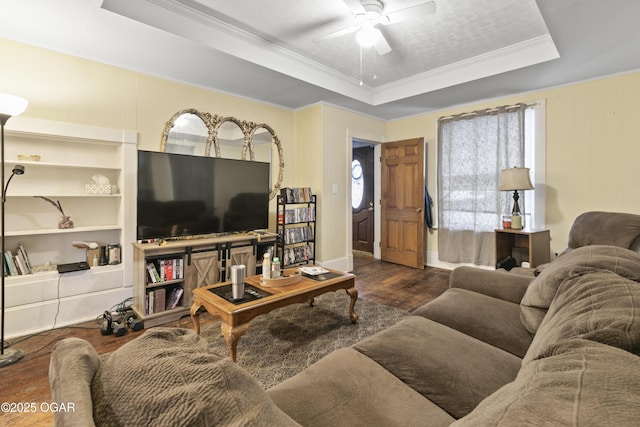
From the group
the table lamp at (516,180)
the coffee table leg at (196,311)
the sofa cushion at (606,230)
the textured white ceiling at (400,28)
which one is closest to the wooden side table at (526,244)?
the table lamp at (516,180)

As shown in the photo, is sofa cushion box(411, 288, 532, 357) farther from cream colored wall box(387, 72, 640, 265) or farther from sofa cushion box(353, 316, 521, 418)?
cream colored wall box(387, 72, 640, 265)

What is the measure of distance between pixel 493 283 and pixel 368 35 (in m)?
2.14

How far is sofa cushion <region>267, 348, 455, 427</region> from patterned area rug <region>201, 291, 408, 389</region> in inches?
33.5

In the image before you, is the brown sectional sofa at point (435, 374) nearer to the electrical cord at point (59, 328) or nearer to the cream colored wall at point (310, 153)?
the electrical cord at point (59, 328)

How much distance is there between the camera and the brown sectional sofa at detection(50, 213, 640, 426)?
1.61ft

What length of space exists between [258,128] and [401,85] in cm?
207

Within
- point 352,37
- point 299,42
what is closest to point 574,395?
point 352,37

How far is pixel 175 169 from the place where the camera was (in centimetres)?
303

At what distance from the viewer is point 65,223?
277 cm

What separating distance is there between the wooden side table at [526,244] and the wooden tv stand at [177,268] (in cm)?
320

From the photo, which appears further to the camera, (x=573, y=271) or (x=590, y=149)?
(x=590, y=149)

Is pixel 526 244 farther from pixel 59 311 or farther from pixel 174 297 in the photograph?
pixel 59 311

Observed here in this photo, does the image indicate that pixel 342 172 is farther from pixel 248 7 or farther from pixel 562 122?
pixel 562 122

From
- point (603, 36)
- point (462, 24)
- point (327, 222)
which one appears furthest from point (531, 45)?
point (327, 222)
